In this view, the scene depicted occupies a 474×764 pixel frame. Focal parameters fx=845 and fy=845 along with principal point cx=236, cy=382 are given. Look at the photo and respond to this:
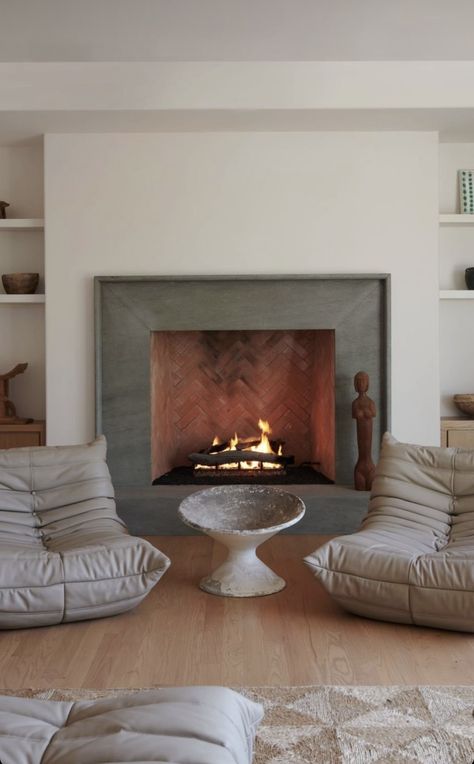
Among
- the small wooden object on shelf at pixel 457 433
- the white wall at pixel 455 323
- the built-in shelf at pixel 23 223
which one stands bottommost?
the small wooden object on shelf at pixel 457 433

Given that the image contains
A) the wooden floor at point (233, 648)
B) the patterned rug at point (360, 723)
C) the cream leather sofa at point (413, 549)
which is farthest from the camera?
the cream leather sofa at point (413, 549)

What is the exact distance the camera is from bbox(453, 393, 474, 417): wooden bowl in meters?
5.10

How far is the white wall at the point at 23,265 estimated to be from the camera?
17.6 feet

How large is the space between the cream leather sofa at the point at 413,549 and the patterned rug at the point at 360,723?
530 millimetres

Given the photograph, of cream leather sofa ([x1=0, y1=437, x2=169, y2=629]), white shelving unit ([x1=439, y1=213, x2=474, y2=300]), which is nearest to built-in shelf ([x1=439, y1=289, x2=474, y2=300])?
white shelving unit ([x1=439, y1=213, x2=474, y2=300])

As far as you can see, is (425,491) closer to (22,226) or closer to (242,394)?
(242,394)

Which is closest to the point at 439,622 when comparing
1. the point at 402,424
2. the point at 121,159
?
the point at 402,424

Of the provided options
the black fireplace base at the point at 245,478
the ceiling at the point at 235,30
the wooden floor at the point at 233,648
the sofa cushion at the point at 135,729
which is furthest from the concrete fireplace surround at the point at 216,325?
the sofa cushion at the point at 135,729

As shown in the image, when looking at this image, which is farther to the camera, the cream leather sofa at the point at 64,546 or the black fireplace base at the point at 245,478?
the black fireplace base at the point at 245,478

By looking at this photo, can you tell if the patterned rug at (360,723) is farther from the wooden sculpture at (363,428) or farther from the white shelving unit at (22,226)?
the white shelving unit at (22,226)

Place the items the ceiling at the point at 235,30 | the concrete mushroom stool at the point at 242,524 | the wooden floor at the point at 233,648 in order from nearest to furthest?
the wooden floor at the point at 233,648
the concrete mushroom stool at the point at 242,524
the ceiling at the point at 235,30

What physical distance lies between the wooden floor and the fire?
5.14 ft

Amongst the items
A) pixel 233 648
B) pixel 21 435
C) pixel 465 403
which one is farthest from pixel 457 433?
pixel 21 435

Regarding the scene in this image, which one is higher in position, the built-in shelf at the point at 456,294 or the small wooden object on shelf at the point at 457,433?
the built-in shelf at the point at 456,294
